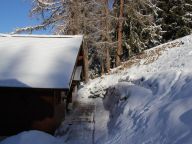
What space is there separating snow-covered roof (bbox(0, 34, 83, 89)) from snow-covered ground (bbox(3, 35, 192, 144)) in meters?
2.45

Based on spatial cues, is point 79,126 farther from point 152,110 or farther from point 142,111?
point 152,110

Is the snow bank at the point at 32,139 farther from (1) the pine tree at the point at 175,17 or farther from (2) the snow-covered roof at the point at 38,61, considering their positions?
(1) the pine tree at the point at 175,17

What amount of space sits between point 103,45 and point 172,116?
21619 mm

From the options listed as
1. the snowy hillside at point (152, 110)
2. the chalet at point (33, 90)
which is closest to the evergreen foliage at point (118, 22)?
the snowy hillside at point (152, 110)

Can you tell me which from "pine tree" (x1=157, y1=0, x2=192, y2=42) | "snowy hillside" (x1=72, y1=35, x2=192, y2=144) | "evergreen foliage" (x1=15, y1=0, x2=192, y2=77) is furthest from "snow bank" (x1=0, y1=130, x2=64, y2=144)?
"pine tree" (x1=157, y1=0, x2=192, y2=42)

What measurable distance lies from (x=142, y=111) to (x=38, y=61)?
607 cm

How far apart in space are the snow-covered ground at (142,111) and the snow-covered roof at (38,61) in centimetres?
245

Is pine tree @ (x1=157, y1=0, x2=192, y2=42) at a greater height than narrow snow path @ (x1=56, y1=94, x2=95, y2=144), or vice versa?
pine tree @ (x1=157, y1=0, x2=192, y2=42)

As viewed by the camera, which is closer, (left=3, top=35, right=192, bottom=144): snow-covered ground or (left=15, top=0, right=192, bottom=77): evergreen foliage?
(left=3, top=35, right=192, bottom=144): snow-covered ground

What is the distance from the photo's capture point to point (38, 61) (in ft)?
52.5

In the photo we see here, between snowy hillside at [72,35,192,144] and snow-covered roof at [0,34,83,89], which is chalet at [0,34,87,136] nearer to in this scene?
snow-covered roof at [0,34,83,89]

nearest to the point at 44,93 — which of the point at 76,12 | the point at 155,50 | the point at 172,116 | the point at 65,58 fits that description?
the point at 65,58

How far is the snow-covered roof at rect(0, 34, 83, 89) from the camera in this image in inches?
546

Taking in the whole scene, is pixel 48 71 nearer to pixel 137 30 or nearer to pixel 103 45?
pixel 103 45
